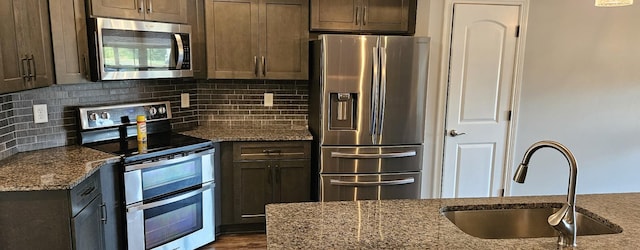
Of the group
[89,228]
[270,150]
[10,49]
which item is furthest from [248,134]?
[10,49]

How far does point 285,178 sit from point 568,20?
2850 mm

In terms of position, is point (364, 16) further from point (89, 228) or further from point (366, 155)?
point (89, 228)

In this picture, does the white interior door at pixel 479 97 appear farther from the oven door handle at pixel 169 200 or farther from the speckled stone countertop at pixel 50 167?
the speckled stone countertop at pixel 50 167

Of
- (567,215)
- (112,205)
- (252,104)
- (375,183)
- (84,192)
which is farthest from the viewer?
(252,104)

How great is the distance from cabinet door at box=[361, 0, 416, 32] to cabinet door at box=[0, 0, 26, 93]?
236cm

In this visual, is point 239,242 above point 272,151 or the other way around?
the other way around

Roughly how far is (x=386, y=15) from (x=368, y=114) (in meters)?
0.90

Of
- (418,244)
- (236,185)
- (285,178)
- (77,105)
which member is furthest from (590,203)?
(77,105)

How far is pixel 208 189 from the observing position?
10.3 feet

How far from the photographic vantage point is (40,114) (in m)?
2.73

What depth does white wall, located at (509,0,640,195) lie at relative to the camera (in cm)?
378

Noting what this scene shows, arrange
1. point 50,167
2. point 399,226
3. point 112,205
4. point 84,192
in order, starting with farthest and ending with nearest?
point 112,205, point 50,167, point 84,192, point 399,226

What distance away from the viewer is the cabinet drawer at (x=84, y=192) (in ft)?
6.86

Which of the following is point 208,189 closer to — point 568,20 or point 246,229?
point 246,229
